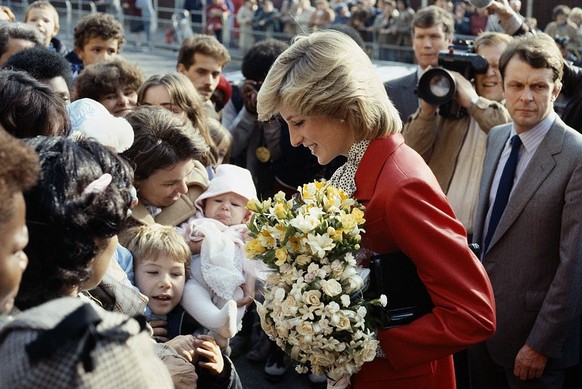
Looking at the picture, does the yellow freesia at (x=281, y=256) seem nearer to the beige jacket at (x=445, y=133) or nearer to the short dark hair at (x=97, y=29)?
the beige jacket at (x=445, y=133)

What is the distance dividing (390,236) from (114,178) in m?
1.07

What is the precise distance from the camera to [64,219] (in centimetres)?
180

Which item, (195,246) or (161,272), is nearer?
(161,272)

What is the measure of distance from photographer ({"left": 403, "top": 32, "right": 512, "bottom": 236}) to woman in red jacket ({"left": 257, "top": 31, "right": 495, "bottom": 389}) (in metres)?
1.94

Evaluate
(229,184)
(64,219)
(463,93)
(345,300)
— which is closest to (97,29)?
(229,184)

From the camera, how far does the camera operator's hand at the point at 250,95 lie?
5711mm

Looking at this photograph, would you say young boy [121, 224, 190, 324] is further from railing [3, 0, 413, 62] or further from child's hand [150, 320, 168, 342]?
railing [3, 0, 413, 62]

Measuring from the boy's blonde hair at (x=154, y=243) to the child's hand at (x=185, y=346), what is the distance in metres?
0.58

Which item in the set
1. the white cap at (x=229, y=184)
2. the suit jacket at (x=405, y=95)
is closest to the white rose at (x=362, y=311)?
the white cap at (x=229, y=184)

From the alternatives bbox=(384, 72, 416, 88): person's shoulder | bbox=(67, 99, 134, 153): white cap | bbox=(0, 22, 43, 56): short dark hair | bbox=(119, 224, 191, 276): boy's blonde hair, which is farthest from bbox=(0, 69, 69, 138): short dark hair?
bbox=(384, 72, 416, 88): person's shoulder

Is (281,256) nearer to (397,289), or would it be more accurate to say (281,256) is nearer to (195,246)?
(397,289)

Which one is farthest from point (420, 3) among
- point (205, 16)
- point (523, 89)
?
point (523, 89)

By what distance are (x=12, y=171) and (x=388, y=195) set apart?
4.64ft

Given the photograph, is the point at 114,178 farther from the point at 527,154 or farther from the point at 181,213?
the point at 527,154
